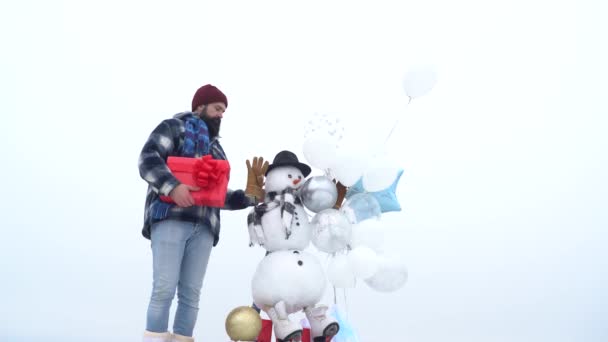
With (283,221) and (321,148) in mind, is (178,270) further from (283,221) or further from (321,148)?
(321,148)

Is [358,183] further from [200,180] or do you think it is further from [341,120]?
[200,180]

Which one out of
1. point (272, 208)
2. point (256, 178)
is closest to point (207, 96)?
point (256, 178)

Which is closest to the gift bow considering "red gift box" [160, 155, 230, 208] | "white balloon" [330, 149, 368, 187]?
"red gift box" [160, 155, 230, 208]

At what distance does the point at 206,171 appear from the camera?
2.38 m

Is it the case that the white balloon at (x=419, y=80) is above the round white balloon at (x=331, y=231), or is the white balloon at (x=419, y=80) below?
above

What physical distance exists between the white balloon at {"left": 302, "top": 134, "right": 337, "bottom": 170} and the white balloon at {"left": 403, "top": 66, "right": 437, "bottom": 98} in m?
0.56

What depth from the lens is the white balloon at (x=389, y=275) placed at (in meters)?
2.62

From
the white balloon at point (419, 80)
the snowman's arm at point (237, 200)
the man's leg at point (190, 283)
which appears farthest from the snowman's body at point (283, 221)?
the white balloon at point (419, 80)

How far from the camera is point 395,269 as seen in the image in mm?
2637

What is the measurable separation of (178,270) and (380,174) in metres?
1.20

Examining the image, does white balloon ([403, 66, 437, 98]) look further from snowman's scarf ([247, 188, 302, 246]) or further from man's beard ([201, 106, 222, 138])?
man's beard ([201, 106, 222, 138])

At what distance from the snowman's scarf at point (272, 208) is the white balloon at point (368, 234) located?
371 millimetres

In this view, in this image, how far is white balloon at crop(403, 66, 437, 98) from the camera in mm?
2725

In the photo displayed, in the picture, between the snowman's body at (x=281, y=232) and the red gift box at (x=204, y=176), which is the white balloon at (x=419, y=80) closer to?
the snowman's body at (x=281, y=232)
